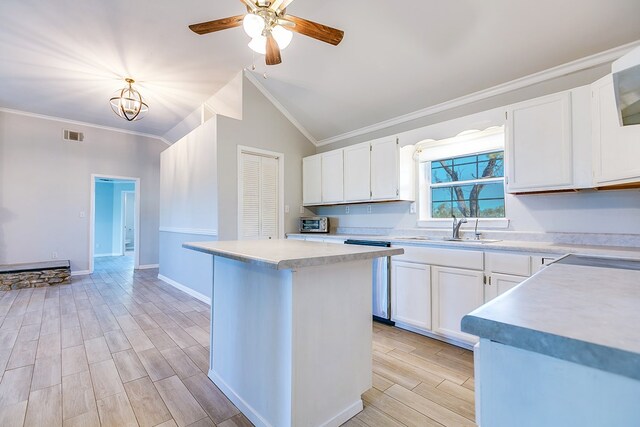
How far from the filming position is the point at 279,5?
1.98 metres

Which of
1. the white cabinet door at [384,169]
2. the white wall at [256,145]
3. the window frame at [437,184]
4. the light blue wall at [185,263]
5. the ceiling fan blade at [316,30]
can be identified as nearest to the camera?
the ceiling fan blade at [316,30]

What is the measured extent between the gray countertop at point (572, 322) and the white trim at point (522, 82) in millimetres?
2611

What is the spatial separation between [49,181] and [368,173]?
5913 millimetres

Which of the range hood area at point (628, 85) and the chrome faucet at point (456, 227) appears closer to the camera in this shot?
the range hood area at point (628, 85)

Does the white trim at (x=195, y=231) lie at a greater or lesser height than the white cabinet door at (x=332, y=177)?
lesser

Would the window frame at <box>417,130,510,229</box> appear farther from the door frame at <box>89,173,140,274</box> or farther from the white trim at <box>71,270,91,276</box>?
the white trim at <box>71,270,91,276</box>

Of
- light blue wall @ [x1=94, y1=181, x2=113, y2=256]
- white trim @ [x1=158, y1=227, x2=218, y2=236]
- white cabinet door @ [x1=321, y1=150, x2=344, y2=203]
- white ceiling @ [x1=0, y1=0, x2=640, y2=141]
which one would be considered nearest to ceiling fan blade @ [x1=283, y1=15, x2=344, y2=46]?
white ceiling @ [x1=0, y1=0, x2=640, y2=141]

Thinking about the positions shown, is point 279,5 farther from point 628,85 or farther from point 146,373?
point 146,373

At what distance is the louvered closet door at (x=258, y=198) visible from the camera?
13.2 ft

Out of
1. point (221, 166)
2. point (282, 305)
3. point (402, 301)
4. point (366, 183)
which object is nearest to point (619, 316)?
point (282, 305)

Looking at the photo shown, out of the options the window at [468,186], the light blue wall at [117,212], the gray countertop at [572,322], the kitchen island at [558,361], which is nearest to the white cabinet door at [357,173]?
the window at [468,186]

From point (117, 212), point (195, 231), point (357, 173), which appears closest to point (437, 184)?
point (357, 173)

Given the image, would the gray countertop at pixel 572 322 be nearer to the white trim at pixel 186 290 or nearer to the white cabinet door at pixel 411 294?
the white cabinet door at pixel 411 294

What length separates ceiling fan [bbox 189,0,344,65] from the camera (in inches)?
77.9
